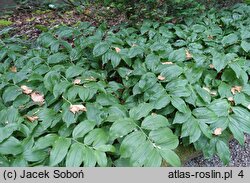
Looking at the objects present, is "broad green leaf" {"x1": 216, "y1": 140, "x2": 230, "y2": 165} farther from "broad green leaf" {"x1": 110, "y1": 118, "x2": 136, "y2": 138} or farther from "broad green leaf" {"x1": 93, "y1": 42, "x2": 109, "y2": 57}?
"broad green leaf" {"x1": 93, "y1": 42, "x2": 109, "y2": 57}

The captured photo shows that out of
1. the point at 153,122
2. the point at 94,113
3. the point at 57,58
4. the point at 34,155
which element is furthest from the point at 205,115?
the point at 57,58

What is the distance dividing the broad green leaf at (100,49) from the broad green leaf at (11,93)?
744 mm

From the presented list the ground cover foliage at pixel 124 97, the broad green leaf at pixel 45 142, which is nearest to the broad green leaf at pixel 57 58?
the ground cover foliage at pixel 124 97

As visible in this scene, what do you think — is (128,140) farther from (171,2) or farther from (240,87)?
(171,2)

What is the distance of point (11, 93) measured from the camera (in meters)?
2.36

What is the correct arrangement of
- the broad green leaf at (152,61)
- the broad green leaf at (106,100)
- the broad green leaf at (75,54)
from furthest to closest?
the broad green leaf at (75,54) → the broad green leaf at (152,61) → the broad green leaf at (106,100)

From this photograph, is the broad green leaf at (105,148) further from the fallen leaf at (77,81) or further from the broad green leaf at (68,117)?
the fallen leaf at (77,81)

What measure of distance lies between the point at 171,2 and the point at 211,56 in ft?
3.41

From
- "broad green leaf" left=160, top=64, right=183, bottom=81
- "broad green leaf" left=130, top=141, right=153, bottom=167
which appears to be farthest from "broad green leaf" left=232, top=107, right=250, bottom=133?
"broad green leaf" left=130, top=141, right=153, bottom=167

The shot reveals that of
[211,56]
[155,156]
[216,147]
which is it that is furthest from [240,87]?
[155,156]

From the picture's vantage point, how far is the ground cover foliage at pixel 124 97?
1.83 metres

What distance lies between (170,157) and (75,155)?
546 mm

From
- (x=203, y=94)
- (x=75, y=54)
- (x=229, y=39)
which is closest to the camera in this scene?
(x=203, y=94)

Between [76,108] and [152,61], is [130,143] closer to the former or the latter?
[76,108]
